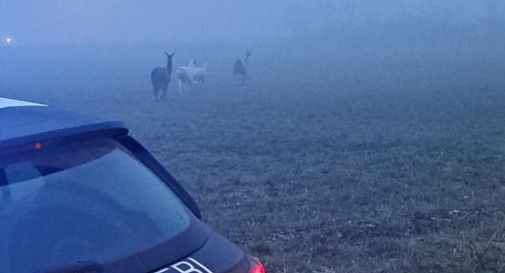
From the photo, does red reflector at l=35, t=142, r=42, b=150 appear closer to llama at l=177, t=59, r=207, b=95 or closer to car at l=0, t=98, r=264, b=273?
car at l=0, t=98, r=264, b=273

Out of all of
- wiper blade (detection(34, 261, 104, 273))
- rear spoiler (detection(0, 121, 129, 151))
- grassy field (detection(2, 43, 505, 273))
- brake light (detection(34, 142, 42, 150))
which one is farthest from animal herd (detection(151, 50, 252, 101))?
wiper blade (detection(34, 261, 104, 273))

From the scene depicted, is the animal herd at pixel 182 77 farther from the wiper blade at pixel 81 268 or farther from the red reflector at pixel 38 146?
the wiper blade at pixel 81 268

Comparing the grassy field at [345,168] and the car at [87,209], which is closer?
the car at [87,209]

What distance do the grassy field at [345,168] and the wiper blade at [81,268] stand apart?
11.5 feet

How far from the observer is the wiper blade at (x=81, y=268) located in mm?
2174

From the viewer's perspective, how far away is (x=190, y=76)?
82.6ft

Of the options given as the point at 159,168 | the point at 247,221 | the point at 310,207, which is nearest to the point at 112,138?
the point at 159,168

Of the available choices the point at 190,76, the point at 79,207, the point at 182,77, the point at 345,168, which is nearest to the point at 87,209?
the point at 79,207

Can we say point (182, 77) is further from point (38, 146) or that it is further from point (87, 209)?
point (38, 146)

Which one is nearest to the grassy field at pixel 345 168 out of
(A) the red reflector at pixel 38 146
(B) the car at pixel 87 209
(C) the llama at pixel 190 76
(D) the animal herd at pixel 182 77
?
(D) the animal herd at pixel 182 77

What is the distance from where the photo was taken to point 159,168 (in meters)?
2.84

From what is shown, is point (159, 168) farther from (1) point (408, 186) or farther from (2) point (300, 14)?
(2) point (300, 14)

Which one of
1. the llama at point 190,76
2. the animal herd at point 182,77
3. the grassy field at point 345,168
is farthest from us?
the llama at point 190,76

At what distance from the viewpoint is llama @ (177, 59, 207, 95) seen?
2472cm
